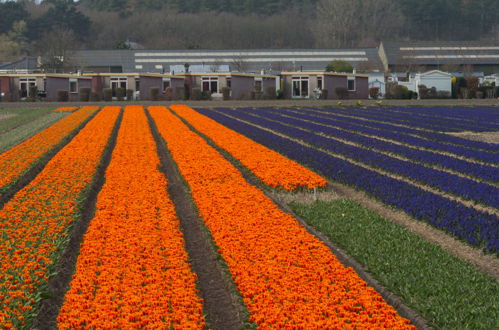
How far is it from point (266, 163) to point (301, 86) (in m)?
52.9

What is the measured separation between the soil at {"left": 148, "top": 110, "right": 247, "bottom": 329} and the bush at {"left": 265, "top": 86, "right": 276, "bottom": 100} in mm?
49600

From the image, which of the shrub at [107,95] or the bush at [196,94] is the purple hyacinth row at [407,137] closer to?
the bush at [196,94]

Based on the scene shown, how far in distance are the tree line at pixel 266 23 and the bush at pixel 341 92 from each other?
8127 cm

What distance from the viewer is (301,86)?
234ft

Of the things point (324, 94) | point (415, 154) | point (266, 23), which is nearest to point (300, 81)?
point (324, 94)

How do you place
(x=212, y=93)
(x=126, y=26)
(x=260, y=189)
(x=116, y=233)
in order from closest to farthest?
1. (x=116, y=233)
2. (x=260, y=189)
3. (x=212, y=93)
4. (x=126, y=26)

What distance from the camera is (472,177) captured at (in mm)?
17750

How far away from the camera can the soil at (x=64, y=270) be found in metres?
8.55

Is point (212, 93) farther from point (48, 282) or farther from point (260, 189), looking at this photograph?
point (48, 282)

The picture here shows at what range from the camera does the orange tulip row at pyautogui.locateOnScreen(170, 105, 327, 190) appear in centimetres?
1670

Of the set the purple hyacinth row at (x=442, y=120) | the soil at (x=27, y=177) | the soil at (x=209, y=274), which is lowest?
the soil at (x=209, y=274)

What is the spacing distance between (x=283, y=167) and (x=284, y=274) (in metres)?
9.33

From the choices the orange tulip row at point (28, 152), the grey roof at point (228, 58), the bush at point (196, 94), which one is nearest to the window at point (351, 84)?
the bush at point (196, 94)

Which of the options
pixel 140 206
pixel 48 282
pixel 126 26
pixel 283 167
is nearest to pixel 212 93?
pixel 283 167
